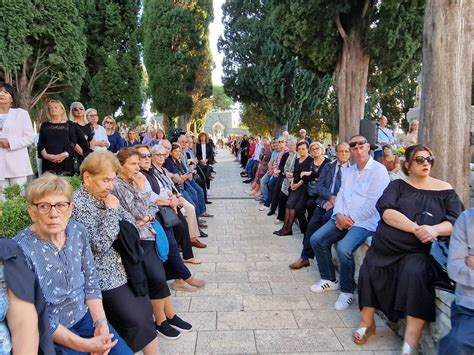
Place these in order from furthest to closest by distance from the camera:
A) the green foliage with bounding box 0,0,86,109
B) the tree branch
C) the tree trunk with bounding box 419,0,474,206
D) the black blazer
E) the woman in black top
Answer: the green foliage with bounding box 0,0,86,109
the black blazer
the tree branch
the woman in black top
the tree trunk with bounding box 419,0,474,206

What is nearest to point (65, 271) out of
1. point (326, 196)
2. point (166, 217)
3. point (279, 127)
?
point (166, 217)

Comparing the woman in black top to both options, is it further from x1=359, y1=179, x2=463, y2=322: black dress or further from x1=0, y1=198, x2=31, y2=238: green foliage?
x1=0, y1=198, x2=31, y2=238: green foliage

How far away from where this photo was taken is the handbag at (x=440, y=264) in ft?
8.65

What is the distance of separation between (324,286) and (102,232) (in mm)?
2759

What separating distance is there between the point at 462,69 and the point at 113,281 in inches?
189

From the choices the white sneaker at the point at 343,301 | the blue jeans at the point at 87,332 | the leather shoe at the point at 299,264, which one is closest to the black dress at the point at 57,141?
the blue jeans at the point at 87,332

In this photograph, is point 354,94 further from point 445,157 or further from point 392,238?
point 392,238

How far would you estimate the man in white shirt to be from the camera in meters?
3.83

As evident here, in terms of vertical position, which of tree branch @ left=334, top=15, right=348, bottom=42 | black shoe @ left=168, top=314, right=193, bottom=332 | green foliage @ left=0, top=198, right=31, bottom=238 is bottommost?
black shoe @ left=168, top=314, right=193, bottom=332

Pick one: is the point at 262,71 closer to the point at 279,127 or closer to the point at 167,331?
the point at 279,127

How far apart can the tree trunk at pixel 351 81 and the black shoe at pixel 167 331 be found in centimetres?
872

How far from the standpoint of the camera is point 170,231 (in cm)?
413

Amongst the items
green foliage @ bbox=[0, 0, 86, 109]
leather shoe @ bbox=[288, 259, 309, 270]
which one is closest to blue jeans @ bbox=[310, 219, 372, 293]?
leather shoe @ bbox=[288, 259, 309, 270]

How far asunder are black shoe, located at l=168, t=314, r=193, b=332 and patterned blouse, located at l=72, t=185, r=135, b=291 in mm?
952
